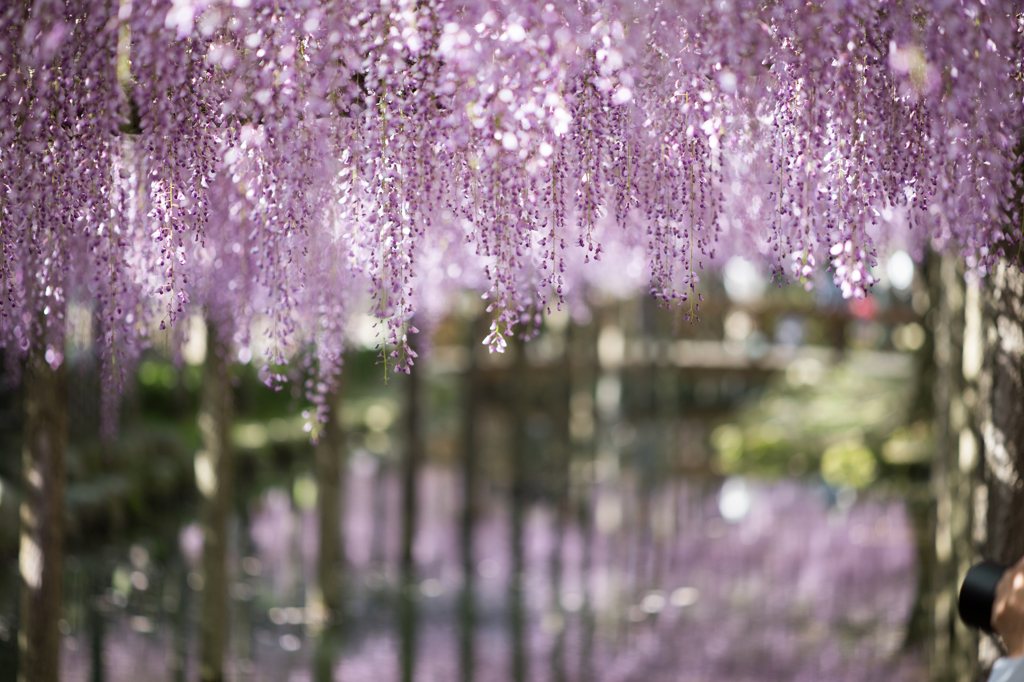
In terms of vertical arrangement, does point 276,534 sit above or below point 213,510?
below

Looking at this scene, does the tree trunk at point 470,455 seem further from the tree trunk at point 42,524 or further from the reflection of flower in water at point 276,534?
the tree trunk at point 42,524

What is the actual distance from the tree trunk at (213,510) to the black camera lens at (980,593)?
3.69 meters

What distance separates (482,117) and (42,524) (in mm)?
2615

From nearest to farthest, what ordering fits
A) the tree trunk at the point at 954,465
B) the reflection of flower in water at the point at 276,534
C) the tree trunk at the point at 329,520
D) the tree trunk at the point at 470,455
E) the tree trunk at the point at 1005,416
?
the tree trunk at the point at 1005,416 < the tree trunk at the point at 954,465 < the tree trunk at the point at 329,520 < the reflection of flower in water at the point at 276,534 < the tree trunk at the point at 470,455

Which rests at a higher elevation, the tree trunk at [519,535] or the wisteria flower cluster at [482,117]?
the wisteria flower cluster at [482,117]

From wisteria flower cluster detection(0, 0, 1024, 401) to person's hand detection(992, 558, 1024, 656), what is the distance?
0.89 meters

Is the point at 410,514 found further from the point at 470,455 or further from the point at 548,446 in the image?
the point at 548,446

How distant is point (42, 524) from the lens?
13.9ft

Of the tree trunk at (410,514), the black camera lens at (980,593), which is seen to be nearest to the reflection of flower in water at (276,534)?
the tree trunk at (410,514)

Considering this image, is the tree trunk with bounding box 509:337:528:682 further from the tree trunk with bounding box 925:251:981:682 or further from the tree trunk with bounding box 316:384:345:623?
the tree trunk with bounding box 925:251:981:682

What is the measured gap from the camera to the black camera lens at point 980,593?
2781mm

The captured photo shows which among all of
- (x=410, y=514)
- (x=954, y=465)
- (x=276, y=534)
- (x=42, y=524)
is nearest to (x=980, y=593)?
(x=954, y=465)

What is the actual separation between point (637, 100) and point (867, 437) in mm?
10412

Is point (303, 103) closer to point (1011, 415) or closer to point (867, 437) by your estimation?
point (1011, 415)
